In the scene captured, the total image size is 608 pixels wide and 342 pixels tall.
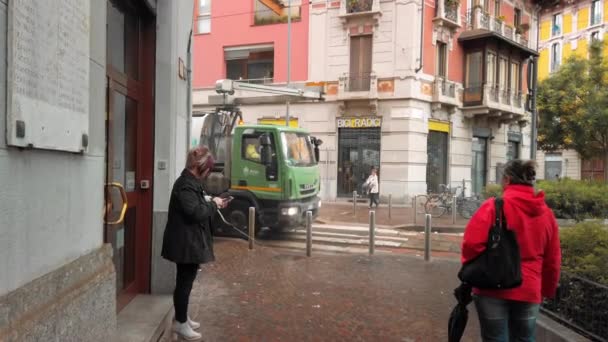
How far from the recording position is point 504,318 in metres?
3.13

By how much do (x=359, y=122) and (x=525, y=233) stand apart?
19140 millimetres

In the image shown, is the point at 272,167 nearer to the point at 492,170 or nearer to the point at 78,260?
the point at 78,260

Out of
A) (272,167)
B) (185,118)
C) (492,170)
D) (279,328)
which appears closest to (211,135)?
(272,167)

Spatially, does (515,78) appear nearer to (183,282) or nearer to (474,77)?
(474,77)

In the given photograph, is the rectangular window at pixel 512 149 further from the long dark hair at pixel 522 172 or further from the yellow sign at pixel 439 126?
the long dark hair at pixel 522 172

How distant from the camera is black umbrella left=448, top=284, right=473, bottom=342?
3328 mm

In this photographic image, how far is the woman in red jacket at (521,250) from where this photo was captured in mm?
3072

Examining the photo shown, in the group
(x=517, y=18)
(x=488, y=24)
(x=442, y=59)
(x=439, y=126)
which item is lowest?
(x=439, y=126)

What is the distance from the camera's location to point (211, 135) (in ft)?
41.5

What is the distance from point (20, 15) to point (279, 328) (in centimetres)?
387

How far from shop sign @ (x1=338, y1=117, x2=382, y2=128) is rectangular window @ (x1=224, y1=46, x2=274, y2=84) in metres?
4.49

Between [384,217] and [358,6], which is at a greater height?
[358,6]

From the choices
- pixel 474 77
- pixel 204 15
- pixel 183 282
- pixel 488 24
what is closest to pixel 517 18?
pixel 488 24

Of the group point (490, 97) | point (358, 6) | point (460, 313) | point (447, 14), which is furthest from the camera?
point (490, 97)
